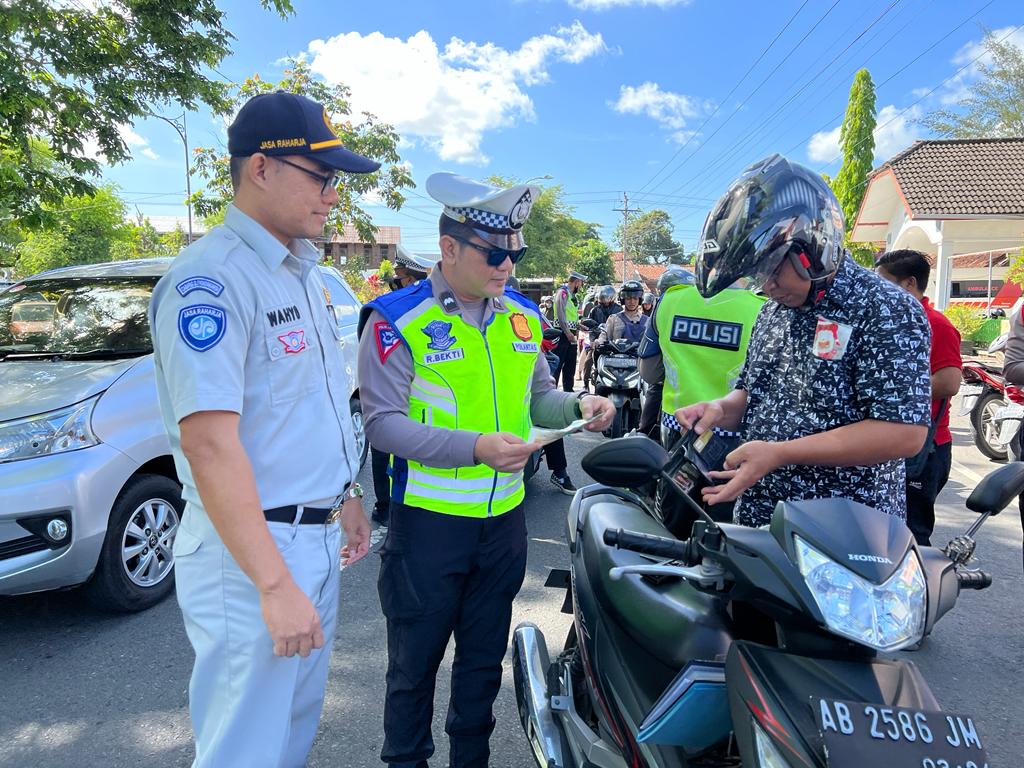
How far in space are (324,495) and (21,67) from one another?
6.41 m

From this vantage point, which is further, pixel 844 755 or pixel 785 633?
pixel 785 633

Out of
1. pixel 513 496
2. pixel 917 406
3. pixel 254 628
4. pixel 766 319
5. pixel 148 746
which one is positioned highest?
pixel 766 319

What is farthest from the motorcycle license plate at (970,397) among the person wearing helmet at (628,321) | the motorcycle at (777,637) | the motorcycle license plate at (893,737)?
the motorcycle license plate at (893,737)

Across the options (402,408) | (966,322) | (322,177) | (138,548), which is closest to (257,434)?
(402,408)

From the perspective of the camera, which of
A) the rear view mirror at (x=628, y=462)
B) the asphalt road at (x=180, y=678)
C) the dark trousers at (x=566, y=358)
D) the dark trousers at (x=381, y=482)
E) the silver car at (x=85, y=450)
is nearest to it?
the rear view mirror at (x=628, y=462)

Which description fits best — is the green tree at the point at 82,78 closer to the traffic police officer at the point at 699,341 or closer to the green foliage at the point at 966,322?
the traffic police officer at the point at 699,341

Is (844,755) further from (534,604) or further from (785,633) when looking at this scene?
(534,604)

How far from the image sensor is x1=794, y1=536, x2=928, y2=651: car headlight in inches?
42.5

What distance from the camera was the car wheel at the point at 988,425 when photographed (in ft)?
22.5

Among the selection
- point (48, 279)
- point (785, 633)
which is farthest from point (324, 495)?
point (48, 279)

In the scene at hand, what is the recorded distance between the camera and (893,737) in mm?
976

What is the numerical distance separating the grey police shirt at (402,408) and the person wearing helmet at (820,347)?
2.26ft

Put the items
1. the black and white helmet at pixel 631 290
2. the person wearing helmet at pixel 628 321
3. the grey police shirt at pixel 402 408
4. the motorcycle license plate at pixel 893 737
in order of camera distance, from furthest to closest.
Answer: the black and white helmet at pixel 631 290, the person wearing helmet at pixel 628 321, the grey police shirt at pixel 402 408, the motorcycle license plate at pixel 893 737

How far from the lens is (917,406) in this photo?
157cm
